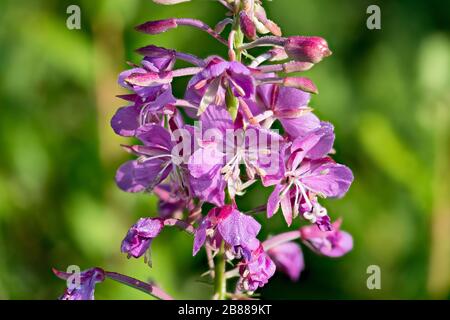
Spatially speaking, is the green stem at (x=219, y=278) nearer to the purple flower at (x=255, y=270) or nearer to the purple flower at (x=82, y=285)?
the purple flower at (x=255, y=270)

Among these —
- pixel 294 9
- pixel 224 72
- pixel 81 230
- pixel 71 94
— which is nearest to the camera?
pixel 224 72

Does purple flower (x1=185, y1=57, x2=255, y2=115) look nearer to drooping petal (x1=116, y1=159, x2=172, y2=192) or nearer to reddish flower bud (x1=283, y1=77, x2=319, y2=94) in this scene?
reddish flower bud (x1=283, y1=77, x2=319, y2=94)

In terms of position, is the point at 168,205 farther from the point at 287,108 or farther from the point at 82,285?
the point at 287,108

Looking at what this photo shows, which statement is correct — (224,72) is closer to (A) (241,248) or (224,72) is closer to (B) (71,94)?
(A) (241,248)

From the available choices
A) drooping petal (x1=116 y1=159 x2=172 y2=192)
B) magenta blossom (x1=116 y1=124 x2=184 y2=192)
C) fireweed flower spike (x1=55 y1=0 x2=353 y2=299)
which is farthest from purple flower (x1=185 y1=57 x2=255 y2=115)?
drooping petal (x1=116 y1=159 x2=172 y2=192)

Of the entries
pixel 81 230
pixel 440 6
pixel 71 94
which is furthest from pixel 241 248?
pixel 440 6

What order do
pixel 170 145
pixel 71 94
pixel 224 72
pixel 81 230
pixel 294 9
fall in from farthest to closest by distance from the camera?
pixel 294 9
pixel 71 94
pixel 81 230
pixel 170 145
pixel 224 72
